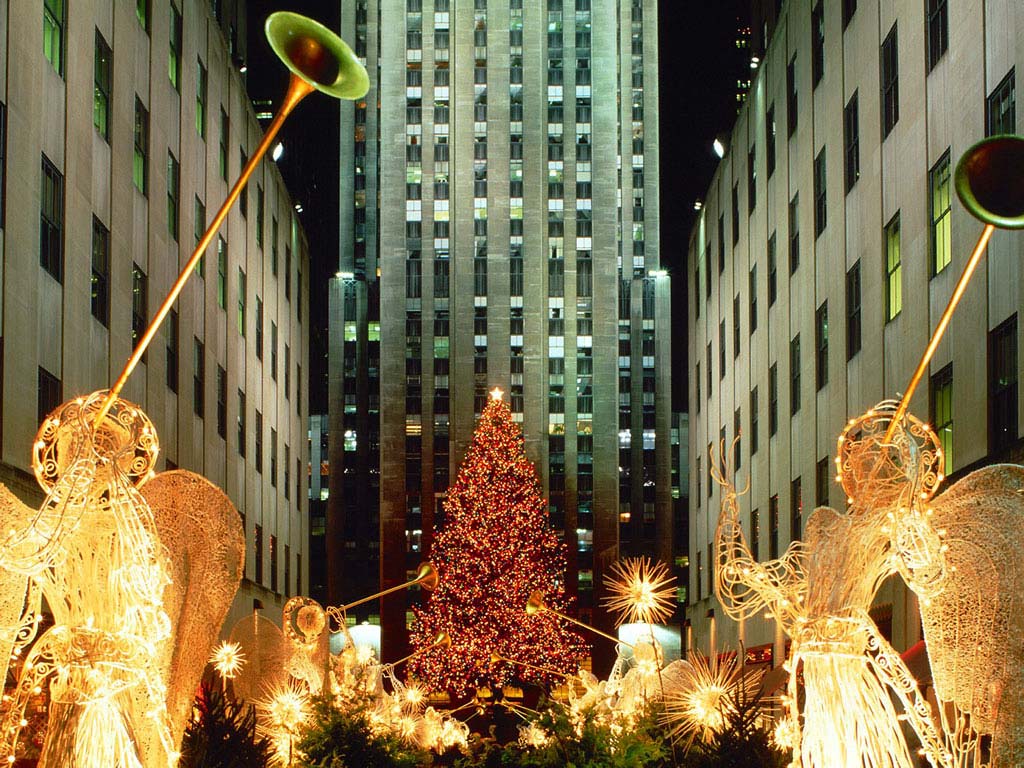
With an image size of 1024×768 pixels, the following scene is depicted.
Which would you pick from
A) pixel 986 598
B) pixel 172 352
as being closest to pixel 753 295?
pixel 172 352

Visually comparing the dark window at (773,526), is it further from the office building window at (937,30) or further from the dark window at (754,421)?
the office building window at (937,30)

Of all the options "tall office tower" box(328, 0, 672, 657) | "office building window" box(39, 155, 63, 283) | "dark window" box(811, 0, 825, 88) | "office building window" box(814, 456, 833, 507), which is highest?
"tall office tower" box(328, 0, 672, 657)

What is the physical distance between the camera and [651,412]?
92.2 metres

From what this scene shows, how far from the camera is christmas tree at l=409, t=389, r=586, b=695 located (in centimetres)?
5306

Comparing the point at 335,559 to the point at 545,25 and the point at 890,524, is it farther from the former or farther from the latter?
the point at 890,524

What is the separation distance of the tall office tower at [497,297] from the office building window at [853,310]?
49.8 m

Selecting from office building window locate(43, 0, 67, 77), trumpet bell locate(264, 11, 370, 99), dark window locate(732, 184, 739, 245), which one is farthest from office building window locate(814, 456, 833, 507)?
trumpet bell locate(264, 11, 370, 99)

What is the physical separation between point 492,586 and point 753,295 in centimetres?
1603

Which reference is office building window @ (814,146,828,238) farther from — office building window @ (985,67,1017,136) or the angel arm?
the angel arm

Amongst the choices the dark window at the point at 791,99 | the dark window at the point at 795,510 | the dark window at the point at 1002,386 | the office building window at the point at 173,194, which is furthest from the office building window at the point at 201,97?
the dark window at the point at 1002,386

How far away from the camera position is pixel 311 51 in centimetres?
913

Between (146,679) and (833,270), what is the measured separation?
27.9 meters

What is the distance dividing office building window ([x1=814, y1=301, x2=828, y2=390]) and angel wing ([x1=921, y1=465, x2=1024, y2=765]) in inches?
1015

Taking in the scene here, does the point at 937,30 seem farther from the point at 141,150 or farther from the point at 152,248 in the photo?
the point at 152,248
